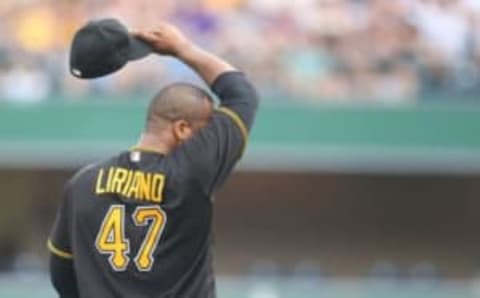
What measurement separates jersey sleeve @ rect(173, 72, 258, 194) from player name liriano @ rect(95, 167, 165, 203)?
0.35 ft

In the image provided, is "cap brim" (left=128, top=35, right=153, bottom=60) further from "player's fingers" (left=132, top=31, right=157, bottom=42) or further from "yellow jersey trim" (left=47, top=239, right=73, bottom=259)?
"yellow jersey trim" (left=47, top=239, right=73, bottom=259)

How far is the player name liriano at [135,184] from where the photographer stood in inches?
186

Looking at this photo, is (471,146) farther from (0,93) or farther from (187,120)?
(187,120)

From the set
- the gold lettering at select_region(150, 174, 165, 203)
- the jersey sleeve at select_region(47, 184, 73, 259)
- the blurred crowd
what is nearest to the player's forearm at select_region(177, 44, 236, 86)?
the gold lettering at select_region(150, 174, 165, 203)

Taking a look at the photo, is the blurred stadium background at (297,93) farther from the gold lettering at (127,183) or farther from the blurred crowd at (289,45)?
the gold lettering at (127,183)

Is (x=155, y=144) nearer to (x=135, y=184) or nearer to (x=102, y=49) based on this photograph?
(x=135, y=184)

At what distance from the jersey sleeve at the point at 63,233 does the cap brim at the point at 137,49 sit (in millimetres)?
465

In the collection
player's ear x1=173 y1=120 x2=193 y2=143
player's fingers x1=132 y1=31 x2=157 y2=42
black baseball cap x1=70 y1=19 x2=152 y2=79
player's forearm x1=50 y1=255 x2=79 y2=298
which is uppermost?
player's fingers x1=132 y1=31 x2=157 y2=42

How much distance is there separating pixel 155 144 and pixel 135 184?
15 cm

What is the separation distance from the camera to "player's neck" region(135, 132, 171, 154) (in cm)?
478

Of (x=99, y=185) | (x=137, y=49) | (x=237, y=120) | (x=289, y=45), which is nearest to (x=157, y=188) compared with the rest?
(x=99, y=185)

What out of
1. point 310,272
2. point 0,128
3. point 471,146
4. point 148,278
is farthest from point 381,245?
point 148,278

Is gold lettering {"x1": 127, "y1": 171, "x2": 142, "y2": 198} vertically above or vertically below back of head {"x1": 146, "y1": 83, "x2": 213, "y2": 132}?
below

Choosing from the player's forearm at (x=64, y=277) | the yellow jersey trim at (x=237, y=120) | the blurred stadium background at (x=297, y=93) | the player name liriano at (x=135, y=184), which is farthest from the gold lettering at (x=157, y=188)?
the blurred stadium background at (x=297, y=93)
